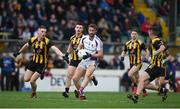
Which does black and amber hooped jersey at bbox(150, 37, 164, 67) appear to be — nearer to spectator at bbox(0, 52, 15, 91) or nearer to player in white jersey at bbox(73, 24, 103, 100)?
player in white jersey at bbox(73, 24, 103, 100)

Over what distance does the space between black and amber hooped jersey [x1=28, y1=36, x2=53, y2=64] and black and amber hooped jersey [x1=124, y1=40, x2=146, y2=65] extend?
3926mm

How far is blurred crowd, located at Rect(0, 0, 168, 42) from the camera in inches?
1319

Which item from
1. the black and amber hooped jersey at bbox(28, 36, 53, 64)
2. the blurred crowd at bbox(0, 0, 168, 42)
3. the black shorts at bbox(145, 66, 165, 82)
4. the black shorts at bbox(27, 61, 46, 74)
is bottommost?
the black shorts at bbox(145, 66, 165, 82)

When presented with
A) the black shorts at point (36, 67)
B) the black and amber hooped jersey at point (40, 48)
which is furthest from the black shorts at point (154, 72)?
the black shorts at point (36, 67)

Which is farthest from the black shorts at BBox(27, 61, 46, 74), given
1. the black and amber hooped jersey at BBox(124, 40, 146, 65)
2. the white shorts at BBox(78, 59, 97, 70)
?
the black and amber hooped jersey at BBox(124, 40, 146, 65)

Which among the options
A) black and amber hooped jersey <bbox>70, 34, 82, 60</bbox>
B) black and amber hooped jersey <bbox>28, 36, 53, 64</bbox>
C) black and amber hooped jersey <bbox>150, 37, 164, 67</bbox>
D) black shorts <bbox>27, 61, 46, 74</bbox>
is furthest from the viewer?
black and amber hooped jersey <bbox>70, 34, 82, 60</bbox>

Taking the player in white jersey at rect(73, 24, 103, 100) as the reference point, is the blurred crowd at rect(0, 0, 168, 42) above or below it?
above

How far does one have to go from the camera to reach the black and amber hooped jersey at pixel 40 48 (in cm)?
2253

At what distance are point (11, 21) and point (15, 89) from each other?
3.14 m

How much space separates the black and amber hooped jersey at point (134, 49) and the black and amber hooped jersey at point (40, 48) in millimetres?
3926

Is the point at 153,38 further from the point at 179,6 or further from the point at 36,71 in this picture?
the point at 179,6

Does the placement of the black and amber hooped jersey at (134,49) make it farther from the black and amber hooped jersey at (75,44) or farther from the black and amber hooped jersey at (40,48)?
the black and amber hooped jersey at (40,48)

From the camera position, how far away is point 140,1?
129 feet

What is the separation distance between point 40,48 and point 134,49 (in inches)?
173
